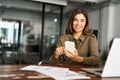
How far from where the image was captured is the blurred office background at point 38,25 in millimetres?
5887

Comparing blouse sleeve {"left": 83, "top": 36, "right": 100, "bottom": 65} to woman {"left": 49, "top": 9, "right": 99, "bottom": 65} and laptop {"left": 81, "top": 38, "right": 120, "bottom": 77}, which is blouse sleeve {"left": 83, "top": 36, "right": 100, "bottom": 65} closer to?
woman {"left": 49, "top": 9, "right": 99, "bottom": 65}

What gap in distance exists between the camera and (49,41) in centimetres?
657

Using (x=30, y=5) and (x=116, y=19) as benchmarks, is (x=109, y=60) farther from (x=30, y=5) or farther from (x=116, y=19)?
(x=30, y=5)

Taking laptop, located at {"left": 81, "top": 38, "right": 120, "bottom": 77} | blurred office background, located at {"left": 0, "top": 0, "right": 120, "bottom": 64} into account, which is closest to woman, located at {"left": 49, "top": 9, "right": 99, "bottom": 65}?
laptop, located at {"left": 81, "top": 38, "right": 120, "bottom": 77}

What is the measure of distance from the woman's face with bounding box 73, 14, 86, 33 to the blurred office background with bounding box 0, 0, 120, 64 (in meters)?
4.03

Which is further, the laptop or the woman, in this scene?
the woman

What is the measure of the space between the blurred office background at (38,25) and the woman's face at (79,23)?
13.2 feet

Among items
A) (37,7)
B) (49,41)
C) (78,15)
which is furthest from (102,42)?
(78,15)

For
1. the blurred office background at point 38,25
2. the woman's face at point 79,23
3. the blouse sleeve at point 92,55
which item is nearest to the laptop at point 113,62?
the blouse sleeve at point 92,55

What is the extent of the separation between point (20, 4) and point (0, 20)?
0.77 m

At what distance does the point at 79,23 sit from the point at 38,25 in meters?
4.54

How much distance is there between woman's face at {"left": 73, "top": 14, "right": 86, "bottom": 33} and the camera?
6.20 ft

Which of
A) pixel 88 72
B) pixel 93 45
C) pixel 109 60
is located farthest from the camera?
pixel 93 45

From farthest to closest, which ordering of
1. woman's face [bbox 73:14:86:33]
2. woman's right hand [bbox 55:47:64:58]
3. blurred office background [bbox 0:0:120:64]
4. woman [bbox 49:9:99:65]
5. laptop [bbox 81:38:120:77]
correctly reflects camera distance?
blurred office background [bbox 0:0:120:64] → woman's face [bbox 73:14:86:33] → woman [bbox 49:9:99:65] → woman's right hand [bbox 55:47:64:58] → laptop [bbox 81:38:120:77]
